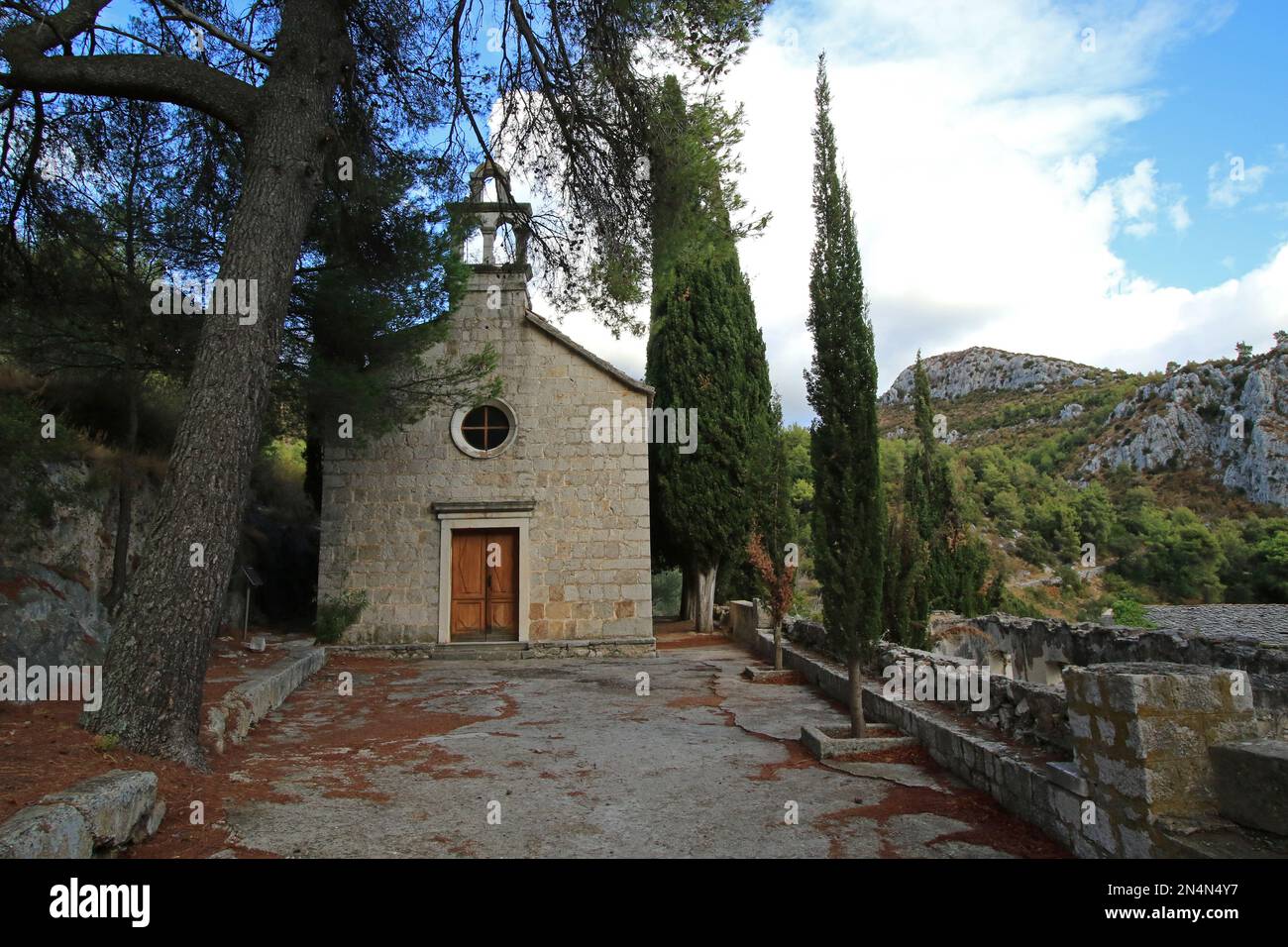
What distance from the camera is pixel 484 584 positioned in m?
13.1

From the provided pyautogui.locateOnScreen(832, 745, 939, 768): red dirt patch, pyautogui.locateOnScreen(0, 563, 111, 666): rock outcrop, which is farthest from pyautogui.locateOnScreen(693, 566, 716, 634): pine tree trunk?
pyautogui.locateOnScreen(0, 563, 111, 666): rock outcrop

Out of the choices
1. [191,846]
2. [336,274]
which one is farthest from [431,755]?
[336,274]

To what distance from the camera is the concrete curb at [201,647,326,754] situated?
5684 millimetres

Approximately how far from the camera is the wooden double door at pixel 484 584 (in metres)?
13.0

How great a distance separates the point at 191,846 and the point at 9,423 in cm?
503

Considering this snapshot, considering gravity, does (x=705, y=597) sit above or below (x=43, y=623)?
below

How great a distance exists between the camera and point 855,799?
15.2 ft

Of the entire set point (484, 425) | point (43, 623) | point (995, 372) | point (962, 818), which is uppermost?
point (995, 372)

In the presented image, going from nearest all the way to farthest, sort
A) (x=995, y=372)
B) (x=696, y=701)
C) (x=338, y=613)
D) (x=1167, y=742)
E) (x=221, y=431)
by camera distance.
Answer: (x=1167, y=742) < (x=221, y=431) < (x=696, y=701) < (x=338, y=613) < (x=995, y=372)

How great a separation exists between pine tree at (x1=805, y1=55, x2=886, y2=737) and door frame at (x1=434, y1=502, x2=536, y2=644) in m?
7.50

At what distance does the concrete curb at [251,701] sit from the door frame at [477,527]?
9.71 ft

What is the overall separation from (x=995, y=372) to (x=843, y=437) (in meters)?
54.8

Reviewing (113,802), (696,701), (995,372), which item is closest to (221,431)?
(113,802)

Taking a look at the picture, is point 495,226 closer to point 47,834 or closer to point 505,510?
point 505,510
